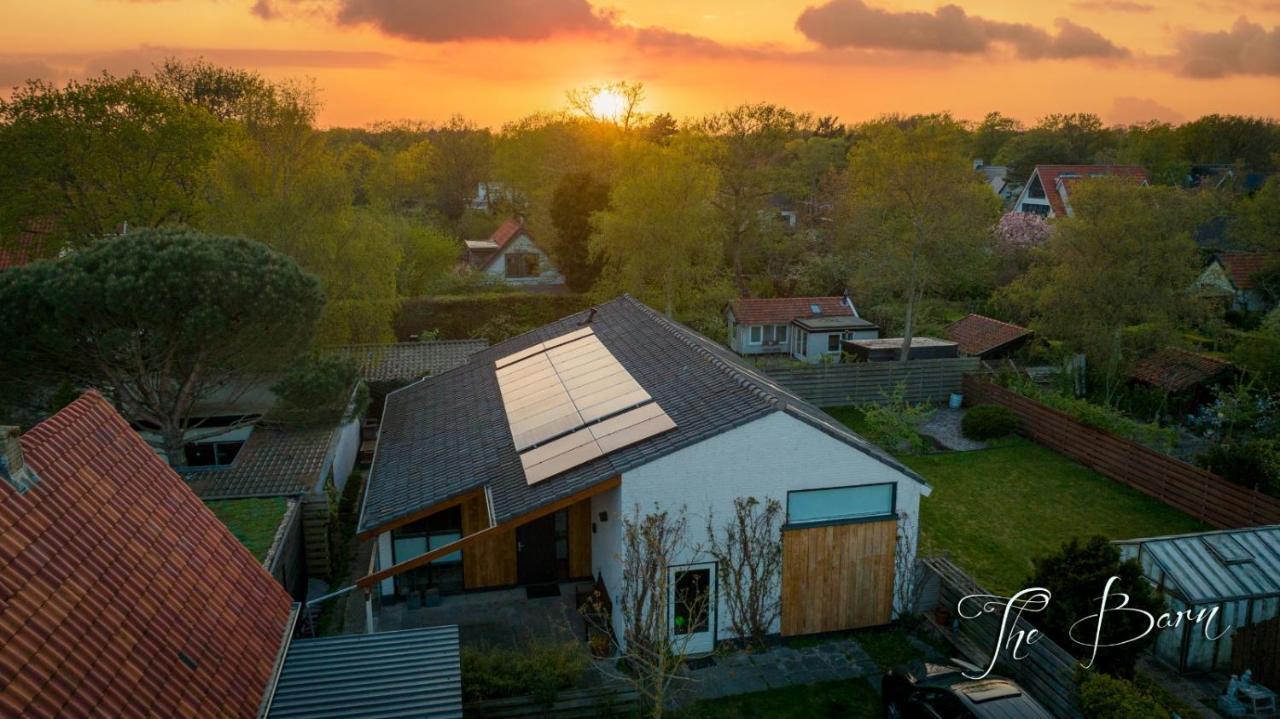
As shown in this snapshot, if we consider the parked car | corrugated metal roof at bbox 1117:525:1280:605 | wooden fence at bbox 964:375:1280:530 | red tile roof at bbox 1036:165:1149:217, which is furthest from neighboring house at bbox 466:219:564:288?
the parked car

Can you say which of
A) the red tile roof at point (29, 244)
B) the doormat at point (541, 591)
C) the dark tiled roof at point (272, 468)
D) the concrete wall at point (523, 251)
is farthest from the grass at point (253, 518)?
the concrete wall at point (523, 251)

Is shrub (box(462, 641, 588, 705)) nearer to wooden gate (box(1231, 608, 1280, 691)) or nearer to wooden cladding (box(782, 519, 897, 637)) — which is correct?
wooden cladding (box(782, 519, 897, 637))

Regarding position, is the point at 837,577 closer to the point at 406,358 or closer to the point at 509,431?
the point at 509,431

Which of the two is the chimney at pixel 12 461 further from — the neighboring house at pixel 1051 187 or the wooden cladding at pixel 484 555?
the neighboring house at pixel 1051 187

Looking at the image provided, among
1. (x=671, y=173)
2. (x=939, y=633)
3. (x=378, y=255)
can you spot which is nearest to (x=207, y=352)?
(x=378, y=255)

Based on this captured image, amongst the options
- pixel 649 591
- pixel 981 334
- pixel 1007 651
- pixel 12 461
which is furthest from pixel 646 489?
pixel 981 334

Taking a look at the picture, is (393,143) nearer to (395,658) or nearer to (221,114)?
(221,114)

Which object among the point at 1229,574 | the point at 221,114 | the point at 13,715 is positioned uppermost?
the point at 221,114
